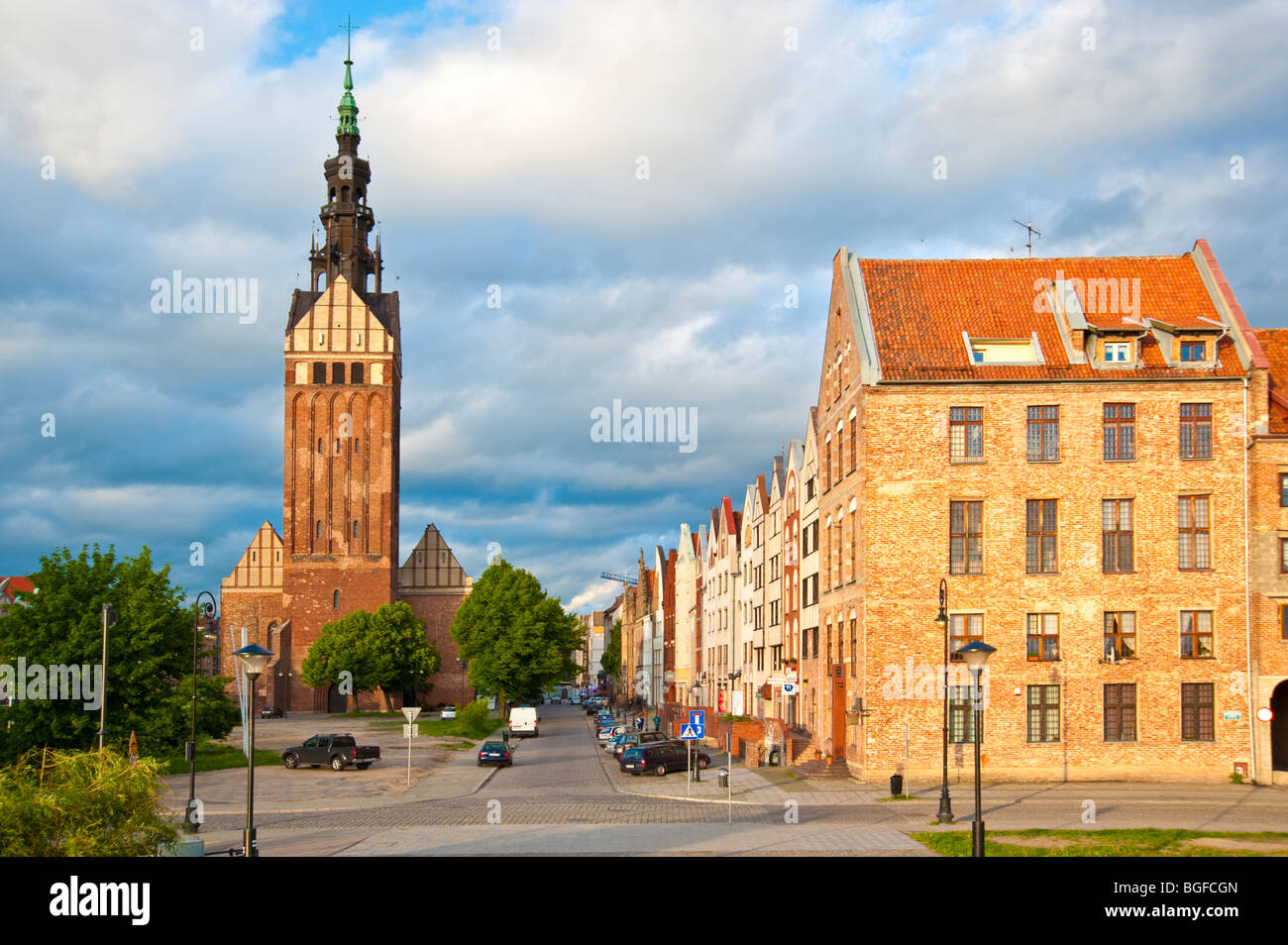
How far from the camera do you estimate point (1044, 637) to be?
38469mm

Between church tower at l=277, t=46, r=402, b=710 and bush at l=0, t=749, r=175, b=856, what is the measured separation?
86.3 m

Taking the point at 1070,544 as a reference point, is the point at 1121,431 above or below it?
above

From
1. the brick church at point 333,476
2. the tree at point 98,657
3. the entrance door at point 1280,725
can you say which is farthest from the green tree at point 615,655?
the entrance door at point 1280,725

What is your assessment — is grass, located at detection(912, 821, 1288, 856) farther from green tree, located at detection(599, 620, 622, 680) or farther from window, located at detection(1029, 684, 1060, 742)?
green tree, located at detection(599, 620, 622, 680)

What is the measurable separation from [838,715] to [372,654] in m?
57.7

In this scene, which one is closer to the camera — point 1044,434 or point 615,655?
point 1044,434

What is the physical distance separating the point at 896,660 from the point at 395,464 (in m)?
76.5

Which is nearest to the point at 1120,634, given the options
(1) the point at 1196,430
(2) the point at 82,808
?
(1) the point at 1196,430

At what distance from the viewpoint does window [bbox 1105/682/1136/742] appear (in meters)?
37.9

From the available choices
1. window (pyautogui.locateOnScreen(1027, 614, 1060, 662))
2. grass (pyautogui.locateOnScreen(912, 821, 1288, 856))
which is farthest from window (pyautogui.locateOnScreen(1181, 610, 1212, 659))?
grass (pyautogui.locateOnScreen(912, 821, 1288, 856))

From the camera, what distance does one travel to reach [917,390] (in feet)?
128

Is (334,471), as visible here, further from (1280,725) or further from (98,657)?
(1280,725)
